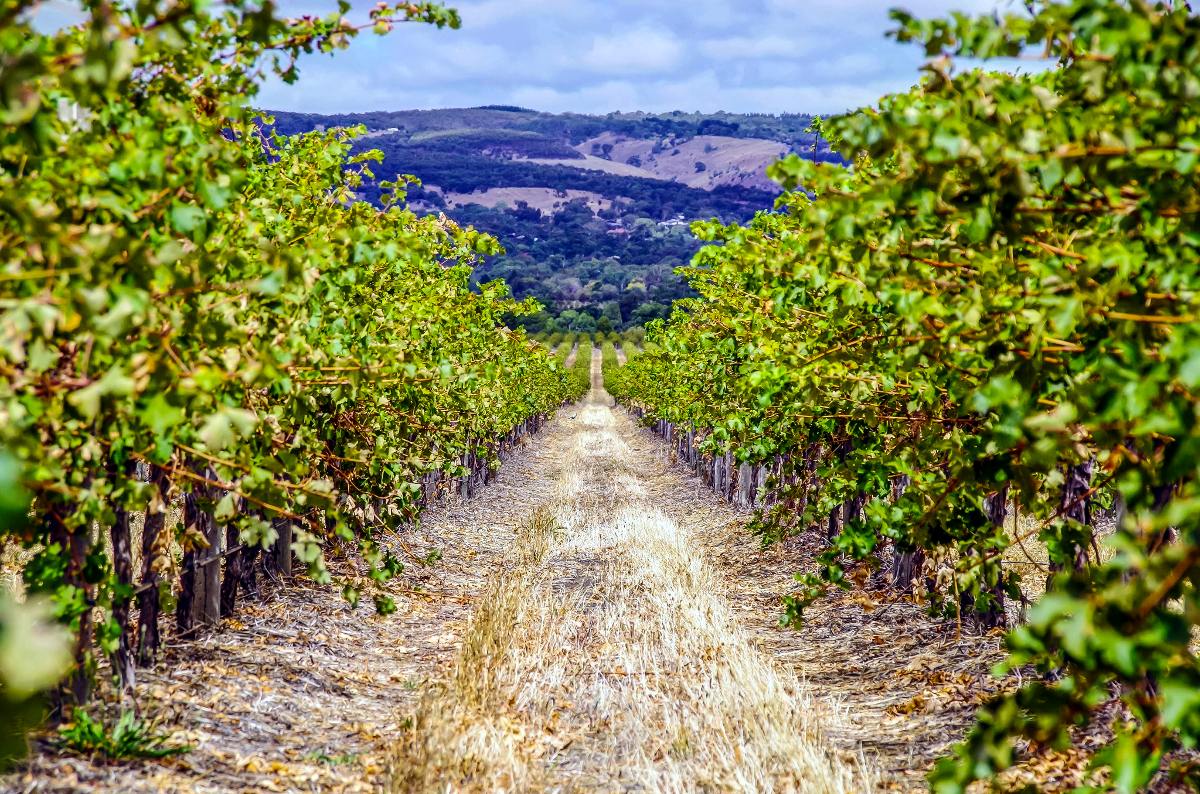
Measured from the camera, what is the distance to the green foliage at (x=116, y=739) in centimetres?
479

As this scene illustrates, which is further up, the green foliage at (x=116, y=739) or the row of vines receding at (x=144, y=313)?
the row of vines receding at (x=144, y=313)

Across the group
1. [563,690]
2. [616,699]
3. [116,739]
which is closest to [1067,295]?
[616,699]

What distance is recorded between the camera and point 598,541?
13805 millimetres

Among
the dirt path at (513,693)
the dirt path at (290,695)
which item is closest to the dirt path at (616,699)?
the dirt path at (513,693)

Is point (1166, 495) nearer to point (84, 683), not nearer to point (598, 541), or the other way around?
point (84, 683)

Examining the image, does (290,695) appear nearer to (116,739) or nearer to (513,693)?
(513,693)

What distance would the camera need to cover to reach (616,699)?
6.97 metres

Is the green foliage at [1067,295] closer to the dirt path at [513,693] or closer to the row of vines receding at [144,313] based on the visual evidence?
the row of vines receding at [144,313]

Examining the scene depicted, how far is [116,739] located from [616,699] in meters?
3.49

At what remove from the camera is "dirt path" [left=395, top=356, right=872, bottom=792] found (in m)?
5.50

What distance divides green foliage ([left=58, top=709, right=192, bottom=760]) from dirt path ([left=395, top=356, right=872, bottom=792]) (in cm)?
136

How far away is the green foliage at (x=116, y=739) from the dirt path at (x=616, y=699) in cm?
136

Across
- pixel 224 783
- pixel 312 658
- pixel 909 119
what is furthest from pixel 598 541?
pixel 909 119

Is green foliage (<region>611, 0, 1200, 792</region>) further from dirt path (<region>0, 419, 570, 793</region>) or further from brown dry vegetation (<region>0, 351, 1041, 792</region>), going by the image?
dirt path (<region>0, 419, 570, 793</region>)
